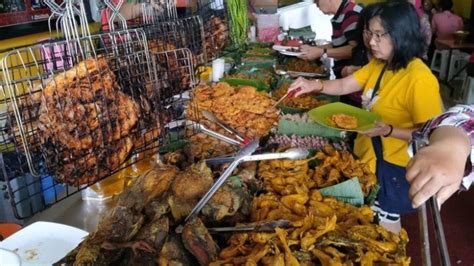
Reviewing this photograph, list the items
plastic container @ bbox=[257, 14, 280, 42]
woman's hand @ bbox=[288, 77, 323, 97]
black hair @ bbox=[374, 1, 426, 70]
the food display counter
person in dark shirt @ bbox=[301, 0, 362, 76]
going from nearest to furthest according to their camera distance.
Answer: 1. the food display counter
2. black hair @ bbox=[374, 1, 426, 70]
3. woman's hand @ bbox=[288, 77, 323, 97]
4. person in dark shirt @ bbox=[301, 0, 362, 76]
5. plastic container @ bbox=[257, 14, 280, 42]

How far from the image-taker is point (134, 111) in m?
0.95

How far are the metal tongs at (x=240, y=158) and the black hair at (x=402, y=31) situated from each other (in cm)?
85

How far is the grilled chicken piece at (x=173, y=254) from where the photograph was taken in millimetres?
908

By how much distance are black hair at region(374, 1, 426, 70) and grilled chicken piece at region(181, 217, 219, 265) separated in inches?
59.6

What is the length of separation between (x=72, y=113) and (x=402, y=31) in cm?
172

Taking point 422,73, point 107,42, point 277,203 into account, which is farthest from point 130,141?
point 422,73

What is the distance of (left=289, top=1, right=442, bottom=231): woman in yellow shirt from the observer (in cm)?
192

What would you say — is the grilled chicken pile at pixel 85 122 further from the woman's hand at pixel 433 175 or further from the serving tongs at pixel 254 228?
the woman's hand at pixel 433 175

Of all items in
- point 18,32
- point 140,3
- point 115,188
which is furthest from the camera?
point 18,32

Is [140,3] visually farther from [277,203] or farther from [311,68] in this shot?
[311,68]

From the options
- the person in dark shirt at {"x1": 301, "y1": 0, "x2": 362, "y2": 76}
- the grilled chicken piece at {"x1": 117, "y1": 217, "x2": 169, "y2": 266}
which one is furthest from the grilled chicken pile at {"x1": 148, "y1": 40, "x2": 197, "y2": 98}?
the person in dark shirt at {"x1": 301, "y1": 0, "x2": 362, "y2": 76}

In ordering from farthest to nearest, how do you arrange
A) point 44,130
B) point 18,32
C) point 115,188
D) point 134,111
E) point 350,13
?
point 350,13
point 18,32
point 115,188
point 134,111
point 44,130

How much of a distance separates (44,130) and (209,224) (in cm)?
49

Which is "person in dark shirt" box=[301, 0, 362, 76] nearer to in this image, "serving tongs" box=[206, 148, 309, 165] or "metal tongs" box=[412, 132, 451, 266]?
"serving tongs" box=[206, 148, 309, 165]
